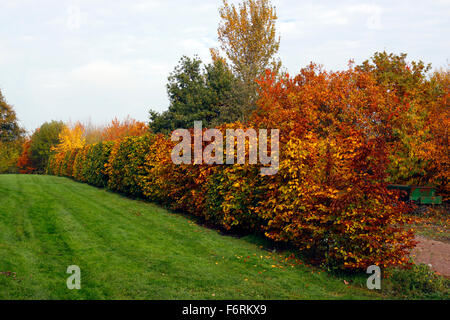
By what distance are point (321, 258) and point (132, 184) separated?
10.6 m

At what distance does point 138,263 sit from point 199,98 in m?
20.1

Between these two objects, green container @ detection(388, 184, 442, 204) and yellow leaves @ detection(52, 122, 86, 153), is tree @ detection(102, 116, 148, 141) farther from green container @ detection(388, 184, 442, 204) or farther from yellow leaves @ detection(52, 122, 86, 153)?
green container @ detection(388, 184, 442, 204)

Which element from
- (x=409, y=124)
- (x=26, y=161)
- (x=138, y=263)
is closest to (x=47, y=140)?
(x=26, y=161)

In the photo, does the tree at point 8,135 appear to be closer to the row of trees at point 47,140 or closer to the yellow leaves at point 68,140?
the yellow leaves at point 68,140

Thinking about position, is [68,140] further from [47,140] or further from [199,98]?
[199,98]

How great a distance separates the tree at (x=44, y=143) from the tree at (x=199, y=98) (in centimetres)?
3044

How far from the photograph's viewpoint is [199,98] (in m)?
25.1

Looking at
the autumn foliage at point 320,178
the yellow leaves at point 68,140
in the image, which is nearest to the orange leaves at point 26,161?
the yellow leaves at point 68,140

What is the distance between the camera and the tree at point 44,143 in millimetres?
50625

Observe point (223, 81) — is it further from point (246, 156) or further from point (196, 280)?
point (196, 280)

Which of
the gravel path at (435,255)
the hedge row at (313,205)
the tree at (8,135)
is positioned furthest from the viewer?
the tree at (8,135)

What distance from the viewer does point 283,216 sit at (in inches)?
283
